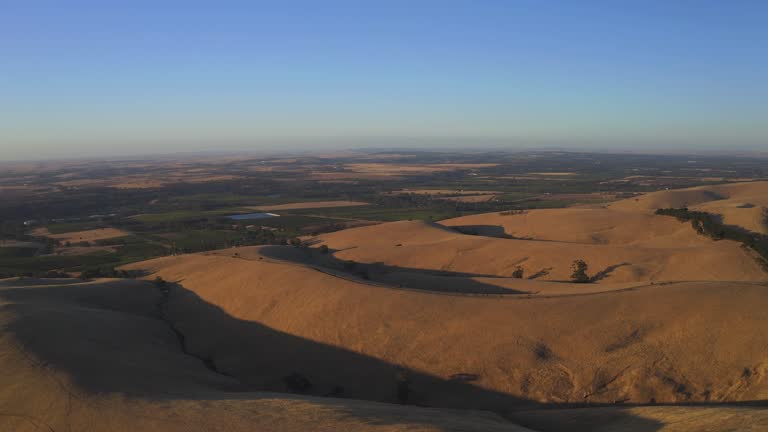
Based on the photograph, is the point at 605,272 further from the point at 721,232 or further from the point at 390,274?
the point at 390,274

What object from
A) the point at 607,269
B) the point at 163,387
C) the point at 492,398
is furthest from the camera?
the point at 607,269

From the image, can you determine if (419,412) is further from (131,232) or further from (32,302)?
(131,232)

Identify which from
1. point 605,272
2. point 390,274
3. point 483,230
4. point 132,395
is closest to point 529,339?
point 132,395

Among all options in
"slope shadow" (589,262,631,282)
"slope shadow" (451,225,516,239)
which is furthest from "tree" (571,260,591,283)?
"slope shadow" (451,225,516,239)

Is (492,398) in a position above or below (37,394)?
below

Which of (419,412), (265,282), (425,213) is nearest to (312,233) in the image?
(425,213)

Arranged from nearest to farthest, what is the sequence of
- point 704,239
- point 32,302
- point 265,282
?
1. point 32,302
2. point 265,282
3. point 704,239

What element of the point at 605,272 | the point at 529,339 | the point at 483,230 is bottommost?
the point at 483,230
